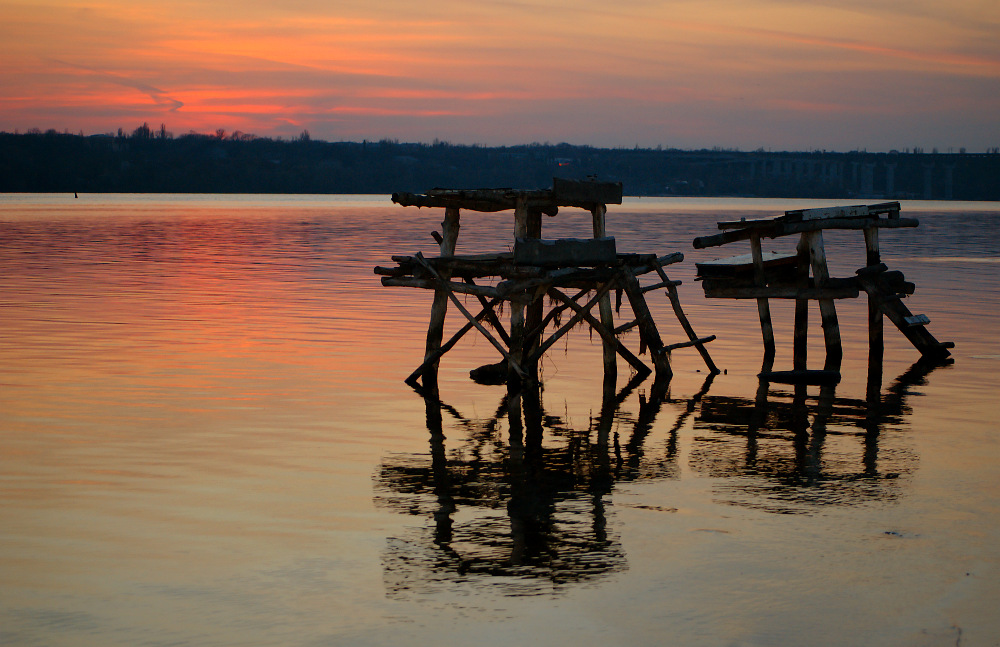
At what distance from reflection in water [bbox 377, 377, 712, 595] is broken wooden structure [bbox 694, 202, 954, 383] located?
13.1 feet

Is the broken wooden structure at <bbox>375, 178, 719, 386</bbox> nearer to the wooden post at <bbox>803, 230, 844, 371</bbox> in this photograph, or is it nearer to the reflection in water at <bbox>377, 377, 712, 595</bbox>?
the reflection in water at <bbox>377, 377, 712, 595</bbox>

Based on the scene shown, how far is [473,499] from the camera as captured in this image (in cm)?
1065

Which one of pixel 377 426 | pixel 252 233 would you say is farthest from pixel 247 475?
pixel 252 233

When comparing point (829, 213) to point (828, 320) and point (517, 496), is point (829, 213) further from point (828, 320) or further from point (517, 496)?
point (517, 496)

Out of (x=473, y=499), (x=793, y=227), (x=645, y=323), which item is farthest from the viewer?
(x=793, y=227)

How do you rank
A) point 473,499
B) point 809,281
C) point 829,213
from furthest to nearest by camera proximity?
point 809,281 → point 829,213 → point 473,499

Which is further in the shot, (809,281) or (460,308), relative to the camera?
(809,281)

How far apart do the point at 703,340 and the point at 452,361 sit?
4.45 metres

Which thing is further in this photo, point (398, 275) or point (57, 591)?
A: point (398, 275)

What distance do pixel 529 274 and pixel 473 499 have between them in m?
6.02

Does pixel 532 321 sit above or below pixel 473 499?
above

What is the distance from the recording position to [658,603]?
7988 mm

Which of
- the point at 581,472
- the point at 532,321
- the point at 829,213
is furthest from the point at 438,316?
the point at 829,213

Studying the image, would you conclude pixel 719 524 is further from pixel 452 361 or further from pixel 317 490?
pixel 452 361
